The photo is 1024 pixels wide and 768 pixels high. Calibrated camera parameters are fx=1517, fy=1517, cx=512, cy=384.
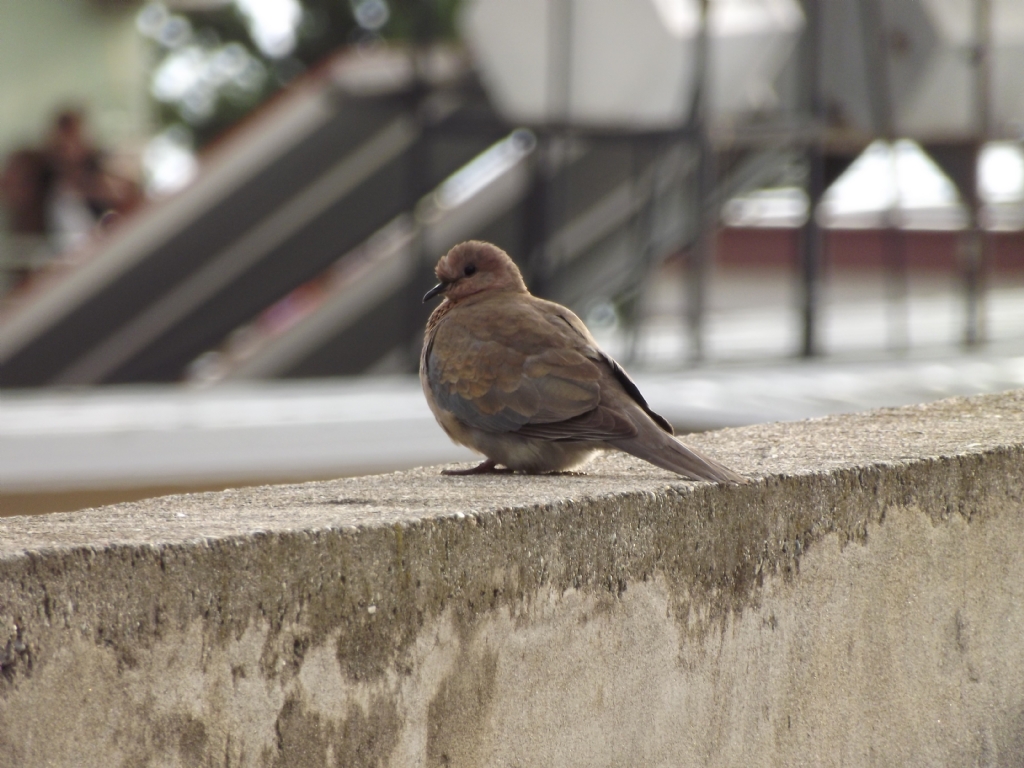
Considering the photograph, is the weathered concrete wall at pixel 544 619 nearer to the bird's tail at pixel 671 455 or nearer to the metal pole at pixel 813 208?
the bird's tail at pixel 671 455

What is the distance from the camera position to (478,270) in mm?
3867

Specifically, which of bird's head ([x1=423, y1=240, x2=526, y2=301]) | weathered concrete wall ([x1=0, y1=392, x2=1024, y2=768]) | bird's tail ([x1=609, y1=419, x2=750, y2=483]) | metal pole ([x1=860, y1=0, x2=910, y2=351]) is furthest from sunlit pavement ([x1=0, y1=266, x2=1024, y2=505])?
weathered concrete wall ([x1=0, y1=392, x2=1024, y2=768])

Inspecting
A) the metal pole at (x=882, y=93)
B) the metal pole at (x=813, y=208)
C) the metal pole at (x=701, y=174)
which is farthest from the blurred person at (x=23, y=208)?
the metal pole at (x=882, y=93)

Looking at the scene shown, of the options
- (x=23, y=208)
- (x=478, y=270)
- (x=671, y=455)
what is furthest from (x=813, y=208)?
(x=23, y=208)

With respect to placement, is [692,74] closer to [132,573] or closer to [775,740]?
[775,740]

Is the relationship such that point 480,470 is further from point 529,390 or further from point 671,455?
point 671,455

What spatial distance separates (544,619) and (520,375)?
39.8 inches

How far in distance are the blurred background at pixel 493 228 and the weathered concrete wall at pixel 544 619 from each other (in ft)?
16.1

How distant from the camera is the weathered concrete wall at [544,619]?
2043mm

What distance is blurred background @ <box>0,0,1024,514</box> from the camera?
8.11 m

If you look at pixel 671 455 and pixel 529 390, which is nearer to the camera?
pixel 671 455

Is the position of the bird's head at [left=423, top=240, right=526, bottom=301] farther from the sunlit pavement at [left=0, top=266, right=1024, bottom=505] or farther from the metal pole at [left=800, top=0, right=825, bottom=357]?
the metal pole at [left=800, top=0, right=825, bottom=357]

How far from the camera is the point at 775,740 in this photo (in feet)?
8.77

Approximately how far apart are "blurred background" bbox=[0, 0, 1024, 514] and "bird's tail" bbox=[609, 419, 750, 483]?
4749mm
